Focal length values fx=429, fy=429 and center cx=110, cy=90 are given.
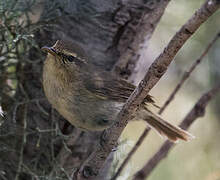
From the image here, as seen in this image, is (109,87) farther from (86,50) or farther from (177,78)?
(177,78)

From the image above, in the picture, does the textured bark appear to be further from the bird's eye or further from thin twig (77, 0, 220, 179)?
thin twig (77, 0, 220, 179)

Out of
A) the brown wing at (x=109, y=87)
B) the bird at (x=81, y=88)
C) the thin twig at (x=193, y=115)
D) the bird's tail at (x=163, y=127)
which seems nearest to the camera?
the thin twig at (x=193, y=115)

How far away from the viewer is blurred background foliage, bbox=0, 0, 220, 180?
9.75 feet

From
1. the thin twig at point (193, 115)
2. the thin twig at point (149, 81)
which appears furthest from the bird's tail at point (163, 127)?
the thin twig at point (149, 81)

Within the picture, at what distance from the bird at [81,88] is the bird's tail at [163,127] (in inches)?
0.8

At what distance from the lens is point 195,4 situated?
3814 mm

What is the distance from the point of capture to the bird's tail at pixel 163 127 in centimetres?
349

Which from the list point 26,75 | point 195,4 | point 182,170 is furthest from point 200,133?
point 26,75

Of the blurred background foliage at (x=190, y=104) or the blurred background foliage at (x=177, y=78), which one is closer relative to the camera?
the blurred background foliage at (x=177, y=78)

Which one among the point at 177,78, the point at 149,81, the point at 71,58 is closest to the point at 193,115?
the point at 71,58

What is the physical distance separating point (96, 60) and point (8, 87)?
661 mm

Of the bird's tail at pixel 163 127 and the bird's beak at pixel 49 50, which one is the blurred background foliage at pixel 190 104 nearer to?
the bird's tail at pixel 163 127

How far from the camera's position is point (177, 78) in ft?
14.6

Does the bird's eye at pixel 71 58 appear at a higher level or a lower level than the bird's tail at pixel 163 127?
higher
